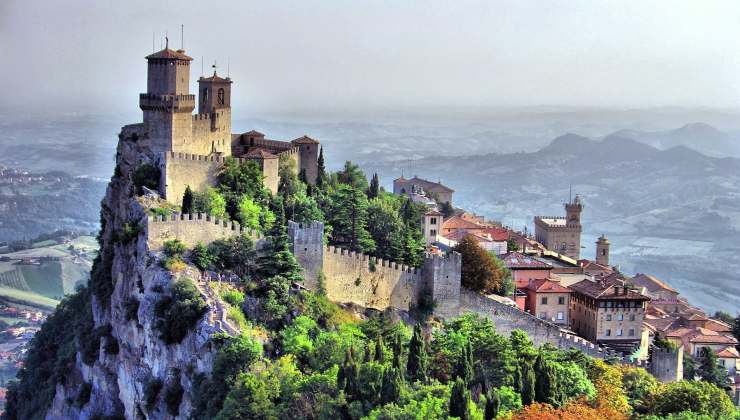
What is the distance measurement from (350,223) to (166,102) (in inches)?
322

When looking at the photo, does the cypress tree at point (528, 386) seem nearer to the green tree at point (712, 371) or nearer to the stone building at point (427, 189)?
the green tree at point (712, 371)

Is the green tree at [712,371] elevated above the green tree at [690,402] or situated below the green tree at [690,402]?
below

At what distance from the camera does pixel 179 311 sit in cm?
3494

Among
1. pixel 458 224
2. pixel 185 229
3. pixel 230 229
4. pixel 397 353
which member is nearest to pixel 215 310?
pixel 185 229

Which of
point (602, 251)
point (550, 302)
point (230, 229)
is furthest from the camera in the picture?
point (602, 251)

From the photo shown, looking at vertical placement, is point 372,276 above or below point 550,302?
above

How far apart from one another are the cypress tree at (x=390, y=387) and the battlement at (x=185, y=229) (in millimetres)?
9216

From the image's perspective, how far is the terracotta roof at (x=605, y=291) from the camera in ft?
147

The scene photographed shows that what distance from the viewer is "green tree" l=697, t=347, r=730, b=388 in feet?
152

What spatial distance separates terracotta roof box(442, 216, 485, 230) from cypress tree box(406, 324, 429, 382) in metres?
22.0

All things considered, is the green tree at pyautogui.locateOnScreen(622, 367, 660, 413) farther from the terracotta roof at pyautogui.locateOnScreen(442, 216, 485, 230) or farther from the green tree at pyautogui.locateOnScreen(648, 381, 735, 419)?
the terracotta roof at pyautogui.locateOnScreen(442, 216, 485, 230)

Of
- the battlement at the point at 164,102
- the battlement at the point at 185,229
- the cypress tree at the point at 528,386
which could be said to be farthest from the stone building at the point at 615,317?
the battlement at the point at 164,102

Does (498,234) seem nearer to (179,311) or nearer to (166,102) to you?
(166,102)

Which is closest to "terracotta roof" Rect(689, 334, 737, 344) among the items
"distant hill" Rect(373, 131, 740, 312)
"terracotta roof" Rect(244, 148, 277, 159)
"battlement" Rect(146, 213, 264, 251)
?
"terracotta roof" Rect(244, 148, 277, 159)
